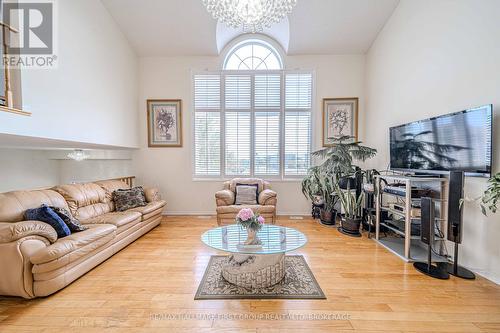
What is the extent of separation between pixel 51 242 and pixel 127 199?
5.29 ft

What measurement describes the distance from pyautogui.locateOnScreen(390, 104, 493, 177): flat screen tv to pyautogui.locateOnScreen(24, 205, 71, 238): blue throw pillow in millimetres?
4296

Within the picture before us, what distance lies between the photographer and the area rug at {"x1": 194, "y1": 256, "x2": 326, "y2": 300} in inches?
80.6

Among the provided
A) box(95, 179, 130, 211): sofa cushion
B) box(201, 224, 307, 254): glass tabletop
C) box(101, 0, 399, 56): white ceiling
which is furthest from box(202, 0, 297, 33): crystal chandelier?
box(95, 179, 130, 211): sofa cushion

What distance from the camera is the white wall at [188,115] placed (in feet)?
15.6

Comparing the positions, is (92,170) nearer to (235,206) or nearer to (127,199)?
(127,199)

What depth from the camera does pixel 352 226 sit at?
3652 millimetres

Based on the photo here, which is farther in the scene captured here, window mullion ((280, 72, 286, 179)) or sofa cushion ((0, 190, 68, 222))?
window mullion ((280, 72, 286, 179))

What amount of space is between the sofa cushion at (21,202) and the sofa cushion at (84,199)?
24 centimetres

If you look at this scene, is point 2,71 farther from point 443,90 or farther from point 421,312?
point 443,90

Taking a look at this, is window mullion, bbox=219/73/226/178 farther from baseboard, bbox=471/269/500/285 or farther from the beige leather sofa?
baseboard, bbox=471/269/500/285

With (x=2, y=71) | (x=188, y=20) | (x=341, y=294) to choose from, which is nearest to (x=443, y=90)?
(x=341, y=294)

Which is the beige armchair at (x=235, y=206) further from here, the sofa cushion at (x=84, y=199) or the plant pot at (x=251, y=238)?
the sofa cushion at (x=84, y=199)

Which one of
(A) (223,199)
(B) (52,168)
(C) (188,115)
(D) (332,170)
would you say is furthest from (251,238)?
(B) (52,168)

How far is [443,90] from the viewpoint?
2.79 metres
